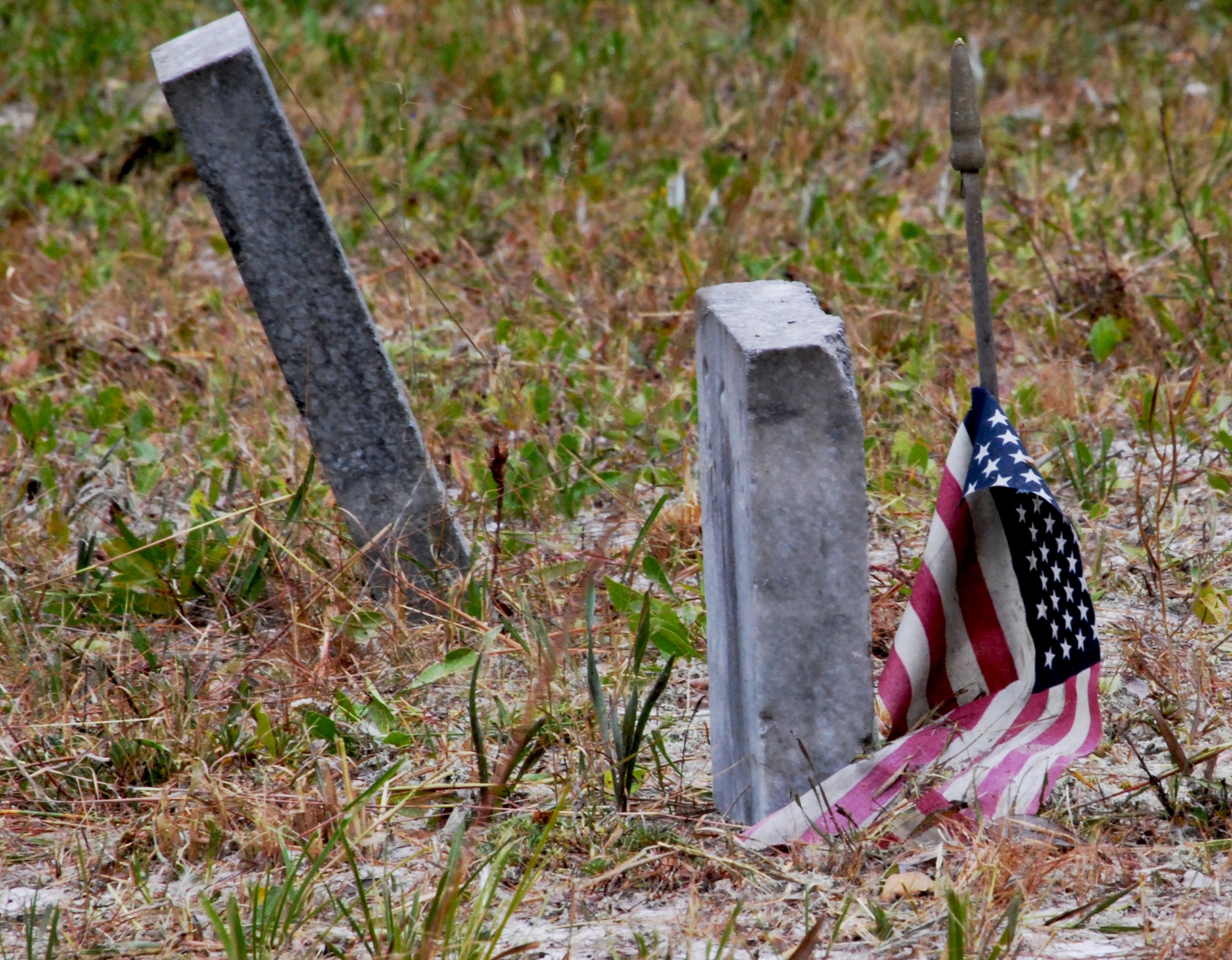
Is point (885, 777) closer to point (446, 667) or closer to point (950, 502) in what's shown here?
point (950, 502)

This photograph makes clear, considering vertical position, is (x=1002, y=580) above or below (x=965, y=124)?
below

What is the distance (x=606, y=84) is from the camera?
6375mm

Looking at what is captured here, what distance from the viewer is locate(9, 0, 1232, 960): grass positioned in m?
2.09

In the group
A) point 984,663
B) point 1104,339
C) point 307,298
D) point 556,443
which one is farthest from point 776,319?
point 1104,339

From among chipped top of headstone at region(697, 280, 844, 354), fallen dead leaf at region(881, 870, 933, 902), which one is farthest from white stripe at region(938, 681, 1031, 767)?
chipped top of headstone at region(697, 280, 844, 354)

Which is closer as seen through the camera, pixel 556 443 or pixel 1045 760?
pixel 1045 760

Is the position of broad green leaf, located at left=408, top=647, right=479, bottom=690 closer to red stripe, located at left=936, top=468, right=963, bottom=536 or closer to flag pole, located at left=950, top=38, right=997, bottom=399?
red stripe, located at left=936, top=468, right=963, bottom=536

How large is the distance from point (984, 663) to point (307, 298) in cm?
152

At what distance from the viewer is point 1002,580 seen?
233 cm

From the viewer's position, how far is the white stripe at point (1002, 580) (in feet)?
7.59

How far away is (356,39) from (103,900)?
5.64 meters

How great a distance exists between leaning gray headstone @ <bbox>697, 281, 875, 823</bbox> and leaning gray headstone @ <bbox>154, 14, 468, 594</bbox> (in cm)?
94

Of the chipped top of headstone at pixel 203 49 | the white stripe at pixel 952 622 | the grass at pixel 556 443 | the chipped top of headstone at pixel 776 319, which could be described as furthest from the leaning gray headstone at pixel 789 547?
the chipped top of headstone at pixel 203 49

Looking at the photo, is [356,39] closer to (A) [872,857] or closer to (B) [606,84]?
(B) [606,84]
